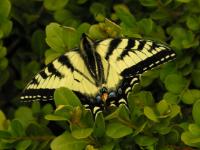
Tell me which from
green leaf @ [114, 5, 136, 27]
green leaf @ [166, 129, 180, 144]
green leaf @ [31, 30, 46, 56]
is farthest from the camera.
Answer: green leaf @ [31, 30, 46, 56]

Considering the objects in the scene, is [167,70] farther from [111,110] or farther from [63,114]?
[63,114]

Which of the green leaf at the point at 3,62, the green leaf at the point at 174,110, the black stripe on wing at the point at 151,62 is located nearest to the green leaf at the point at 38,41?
the green leaf at the point at 3,62

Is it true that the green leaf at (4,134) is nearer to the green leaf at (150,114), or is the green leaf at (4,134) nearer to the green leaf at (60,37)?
the green leaf at (60,37)

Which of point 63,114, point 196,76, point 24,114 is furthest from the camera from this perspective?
point 24,114

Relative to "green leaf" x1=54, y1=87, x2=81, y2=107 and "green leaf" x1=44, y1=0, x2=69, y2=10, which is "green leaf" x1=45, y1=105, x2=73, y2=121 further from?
"green leaf" x1=44, y1=0, x2=69, y2=10

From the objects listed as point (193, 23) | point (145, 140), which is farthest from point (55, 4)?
point (145, 140)

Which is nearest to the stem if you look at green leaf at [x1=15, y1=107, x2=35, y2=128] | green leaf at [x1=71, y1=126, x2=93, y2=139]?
green leaf at [x1=71, y1=126, x2=93, y2=139]

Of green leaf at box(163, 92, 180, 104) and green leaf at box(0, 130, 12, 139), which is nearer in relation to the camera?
green leaf at box(0, 130, 12, 139)
